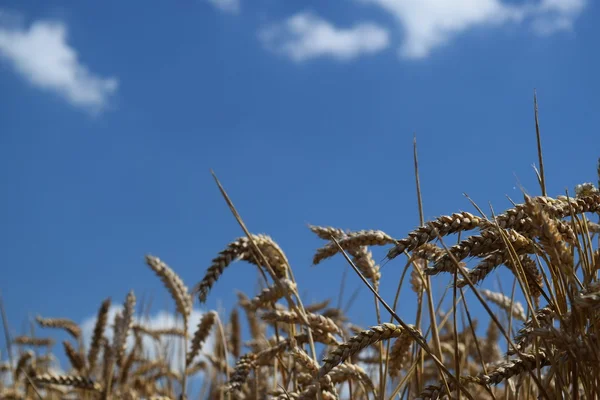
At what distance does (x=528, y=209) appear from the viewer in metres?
1.13

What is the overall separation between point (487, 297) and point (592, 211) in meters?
1.47

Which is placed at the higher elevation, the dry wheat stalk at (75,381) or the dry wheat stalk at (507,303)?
the dry wheat stalk at (507,303)

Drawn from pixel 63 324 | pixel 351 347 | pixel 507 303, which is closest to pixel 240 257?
pixel 351 347

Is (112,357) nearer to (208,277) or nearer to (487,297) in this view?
(208,277)

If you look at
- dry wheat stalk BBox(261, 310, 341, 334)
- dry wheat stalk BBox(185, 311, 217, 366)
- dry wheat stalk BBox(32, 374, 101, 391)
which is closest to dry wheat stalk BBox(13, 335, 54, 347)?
dry wheat stalk BBox(32, 374, 101, 391)

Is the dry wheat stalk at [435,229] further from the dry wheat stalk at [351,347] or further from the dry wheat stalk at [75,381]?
the dry wheat stalk at [75,381]

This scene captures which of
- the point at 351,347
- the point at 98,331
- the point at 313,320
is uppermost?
the point at 98,331

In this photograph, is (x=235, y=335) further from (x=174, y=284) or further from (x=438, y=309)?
(x=438, y=309)

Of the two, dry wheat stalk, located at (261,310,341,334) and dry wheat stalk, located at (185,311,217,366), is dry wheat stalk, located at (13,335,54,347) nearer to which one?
dry wheat stalk, located at (185,311,217,366)

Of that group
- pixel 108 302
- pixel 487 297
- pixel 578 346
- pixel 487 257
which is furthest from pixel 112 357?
pixel 578 346

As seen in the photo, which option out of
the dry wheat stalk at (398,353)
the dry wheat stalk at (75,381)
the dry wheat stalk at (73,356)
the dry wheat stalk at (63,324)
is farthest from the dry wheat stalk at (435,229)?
the dry wheat stalk at (63,324)

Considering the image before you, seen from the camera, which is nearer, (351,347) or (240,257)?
(351,347)

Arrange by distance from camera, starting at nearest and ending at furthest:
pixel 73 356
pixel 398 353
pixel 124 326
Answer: pixel 398 353, pixel 124 326, pixel 73 356

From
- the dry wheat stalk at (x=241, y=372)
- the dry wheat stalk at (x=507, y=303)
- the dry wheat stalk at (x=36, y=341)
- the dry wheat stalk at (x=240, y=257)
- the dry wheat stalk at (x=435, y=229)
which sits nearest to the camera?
the dry wheat stalk at (x=435, y=229)
